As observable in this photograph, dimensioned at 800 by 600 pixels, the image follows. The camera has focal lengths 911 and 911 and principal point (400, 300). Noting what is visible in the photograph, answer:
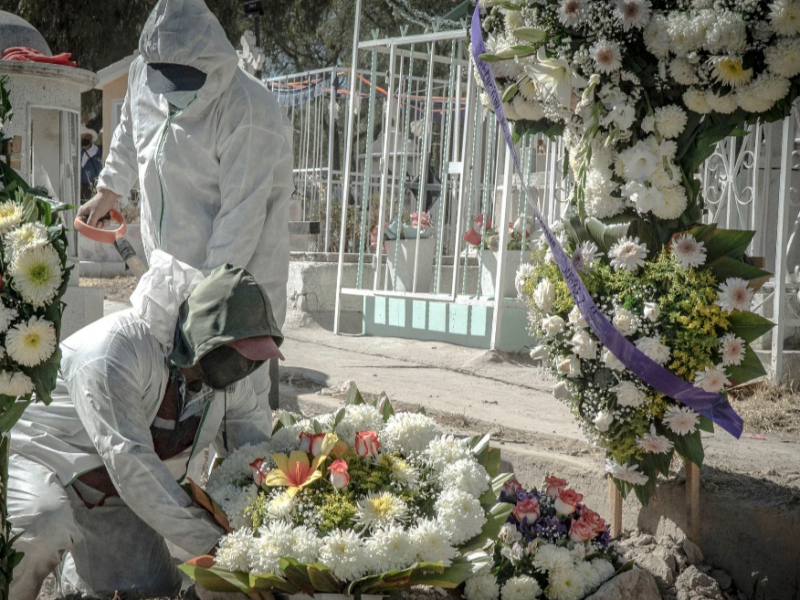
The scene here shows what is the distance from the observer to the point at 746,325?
9.64 feet

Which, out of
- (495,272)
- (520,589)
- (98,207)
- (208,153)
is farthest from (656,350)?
Result: (495,272)

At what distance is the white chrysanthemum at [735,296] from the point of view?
288 cm

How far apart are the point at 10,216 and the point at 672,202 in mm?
1966

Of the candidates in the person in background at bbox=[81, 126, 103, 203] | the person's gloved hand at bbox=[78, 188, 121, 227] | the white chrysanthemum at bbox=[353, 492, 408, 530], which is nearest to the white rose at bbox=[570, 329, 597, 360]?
the white chrysanthemum at bbox=[353, 492, 408, 530]

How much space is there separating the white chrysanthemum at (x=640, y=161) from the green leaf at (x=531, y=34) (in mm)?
467

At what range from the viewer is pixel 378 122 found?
22.0 meters

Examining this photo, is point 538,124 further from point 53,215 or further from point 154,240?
point 53,215

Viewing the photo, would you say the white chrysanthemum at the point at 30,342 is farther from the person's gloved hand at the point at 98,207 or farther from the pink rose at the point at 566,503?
the person's gloved hand at the point at 98,207

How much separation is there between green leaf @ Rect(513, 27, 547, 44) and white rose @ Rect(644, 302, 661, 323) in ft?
3.05

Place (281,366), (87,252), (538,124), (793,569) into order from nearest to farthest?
(793,569), (538,124), (281,366), (87,252)

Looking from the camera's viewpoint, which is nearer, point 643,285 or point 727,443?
point 643,285

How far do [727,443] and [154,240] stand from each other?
8.43 feet

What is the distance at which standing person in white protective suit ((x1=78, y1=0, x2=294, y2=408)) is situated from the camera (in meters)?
3.24

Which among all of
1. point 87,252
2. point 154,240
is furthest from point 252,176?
point 87,252
